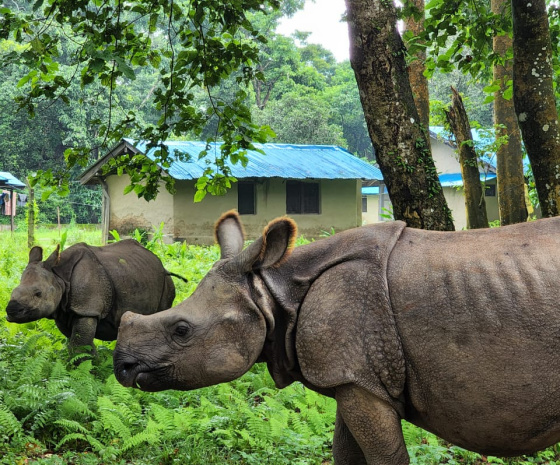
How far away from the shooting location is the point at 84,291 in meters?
8.48

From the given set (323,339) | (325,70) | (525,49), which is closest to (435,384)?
(323,339)

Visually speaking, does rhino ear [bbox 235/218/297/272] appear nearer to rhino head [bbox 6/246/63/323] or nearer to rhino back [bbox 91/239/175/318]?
rhino head [bbox 6/246/63/323]

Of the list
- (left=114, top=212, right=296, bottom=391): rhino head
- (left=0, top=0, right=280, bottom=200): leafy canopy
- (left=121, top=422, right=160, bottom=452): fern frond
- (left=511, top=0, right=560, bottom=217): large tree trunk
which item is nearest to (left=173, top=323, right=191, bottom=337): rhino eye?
(left=114, top=212, right=296, bottom=391): rhino head

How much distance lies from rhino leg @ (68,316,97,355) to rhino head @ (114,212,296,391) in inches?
203

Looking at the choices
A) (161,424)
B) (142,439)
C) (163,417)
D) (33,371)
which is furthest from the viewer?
(33,371)

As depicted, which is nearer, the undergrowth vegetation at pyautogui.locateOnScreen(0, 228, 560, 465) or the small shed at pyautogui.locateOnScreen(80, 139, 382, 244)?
the undergrowth vegetation at pyautogui.locateOnScreen(0, 228, 560, 465)

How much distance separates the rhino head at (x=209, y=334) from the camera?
11.5ft

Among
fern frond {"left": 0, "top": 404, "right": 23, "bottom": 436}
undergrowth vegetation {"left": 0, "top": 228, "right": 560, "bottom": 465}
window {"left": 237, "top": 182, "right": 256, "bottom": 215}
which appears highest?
window {"left": 237, "top": 182, "right": 256, "bottom": 215}

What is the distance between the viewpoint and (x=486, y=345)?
10.5 ft

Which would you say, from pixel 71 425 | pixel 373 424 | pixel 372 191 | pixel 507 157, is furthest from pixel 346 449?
pixel 372 191

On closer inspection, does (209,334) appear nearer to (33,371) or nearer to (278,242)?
(278,242)

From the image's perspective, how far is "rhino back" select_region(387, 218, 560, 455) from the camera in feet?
10.4

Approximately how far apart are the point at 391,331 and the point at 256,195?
2319 cm

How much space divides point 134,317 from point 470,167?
9.02m
